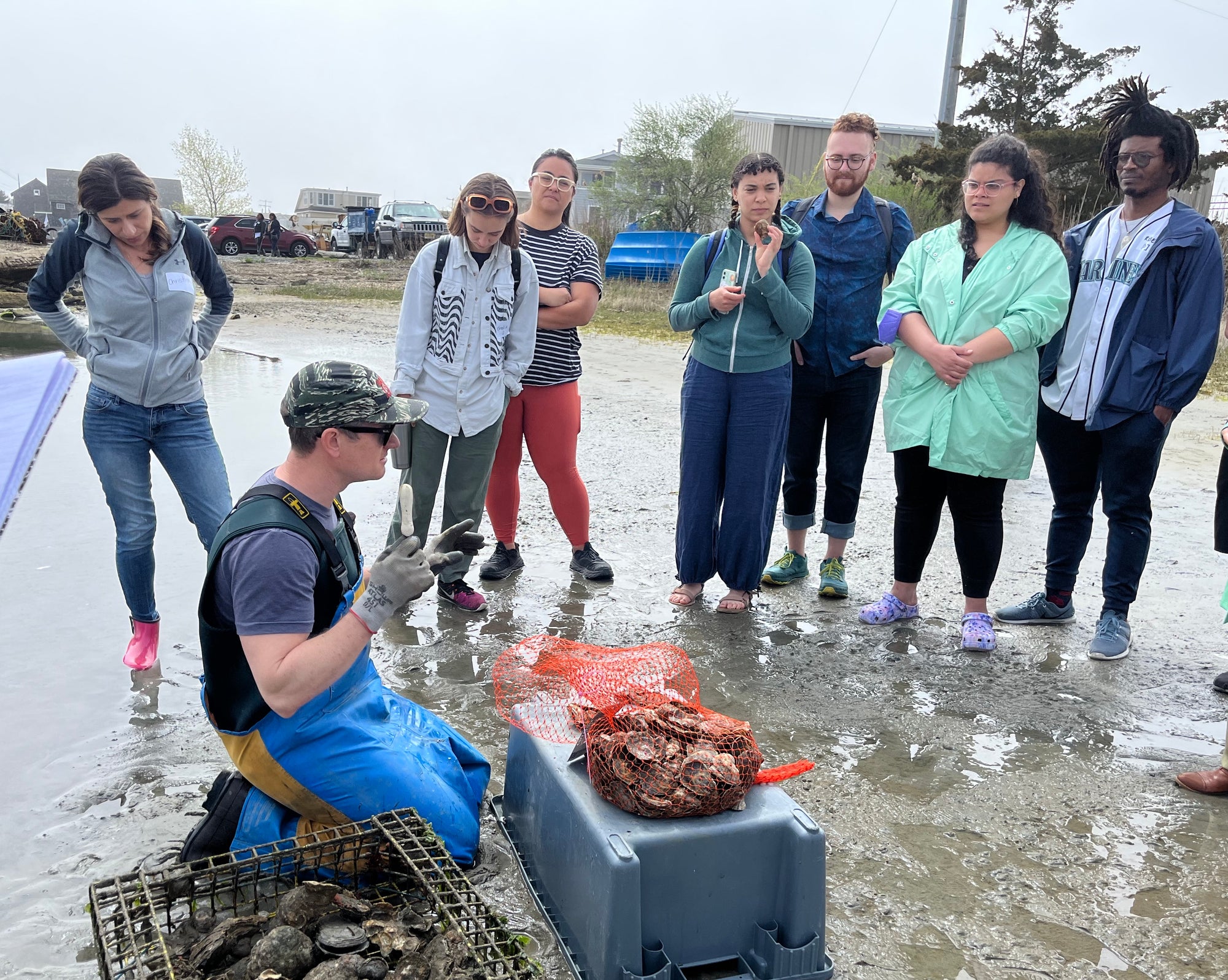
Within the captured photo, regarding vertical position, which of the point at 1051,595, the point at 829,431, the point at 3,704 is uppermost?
the point at 829,431

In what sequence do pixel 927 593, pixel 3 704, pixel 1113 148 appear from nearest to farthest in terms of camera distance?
pixel 3 704
pixel 1113 148
pixel 927 593

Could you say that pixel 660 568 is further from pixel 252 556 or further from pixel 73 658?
pixel 252 556

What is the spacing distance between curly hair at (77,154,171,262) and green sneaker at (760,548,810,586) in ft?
10.1

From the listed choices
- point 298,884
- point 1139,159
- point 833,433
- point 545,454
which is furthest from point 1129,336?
point 298,884

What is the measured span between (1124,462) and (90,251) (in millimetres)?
3948

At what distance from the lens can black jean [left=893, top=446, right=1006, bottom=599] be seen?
12.9 feet

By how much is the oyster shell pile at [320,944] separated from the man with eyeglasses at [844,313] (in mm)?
2940

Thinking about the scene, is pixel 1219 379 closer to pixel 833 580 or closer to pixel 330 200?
pixel 833 580

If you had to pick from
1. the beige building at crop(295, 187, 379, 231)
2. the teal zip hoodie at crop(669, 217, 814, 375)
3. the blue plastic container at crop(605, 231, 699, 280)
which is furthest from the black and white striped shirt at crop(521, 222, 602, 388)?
the beige building at crop(295, 187, 379, 231)

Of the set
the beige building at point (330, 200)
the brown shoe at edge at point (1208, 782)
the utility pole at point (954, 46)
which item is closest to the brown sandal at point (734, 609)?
the brown shoe at edge at point (1208, 782)

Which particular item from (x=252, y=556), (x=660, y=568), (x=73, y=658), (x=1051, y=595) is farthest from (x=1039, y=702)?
(x=73, y=658)

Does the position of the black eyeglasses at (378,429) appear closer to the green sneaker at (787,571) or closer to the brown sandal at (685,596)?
the brown sandal at (685,596)

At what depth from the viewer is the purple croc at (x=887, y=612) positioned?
4.25 m

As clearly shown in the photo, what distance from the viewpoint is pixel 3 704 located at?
131 inches
